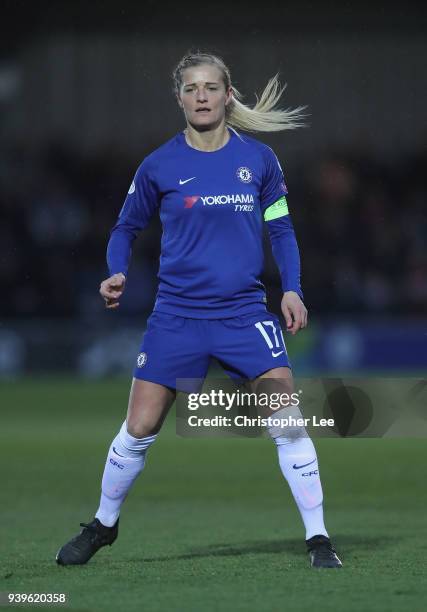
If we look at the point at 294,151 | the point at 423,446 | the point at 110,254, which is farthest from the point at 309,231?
the point at 110,254

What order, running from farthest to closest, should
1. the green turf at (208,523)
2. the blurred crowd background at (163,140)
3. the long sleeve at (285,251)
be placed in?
the blurred crowd background at (163,140) → the long sleeve at (285,251) → the green turf at (208,523)

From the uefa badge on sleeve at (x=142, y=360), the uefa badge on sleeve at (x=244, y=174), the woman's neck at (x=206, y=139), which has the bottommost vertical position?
the uefa badge on sleeve at (x=142, y=360)

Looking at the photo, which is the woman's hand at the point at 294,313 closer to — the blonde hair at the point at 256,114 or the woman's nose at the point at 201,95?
the blonde hair at the point at 256,114

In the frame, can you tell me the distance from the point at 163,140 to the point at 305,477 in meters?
16.2

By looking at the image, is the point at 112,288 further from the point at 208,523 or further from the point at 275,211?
the point at 208,523

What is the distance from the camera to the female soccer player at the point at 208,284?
554 centimetres

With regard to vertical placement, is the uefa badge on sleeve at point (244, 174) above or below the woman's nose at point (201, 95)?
below

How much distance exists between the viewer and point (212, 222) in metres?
5.54

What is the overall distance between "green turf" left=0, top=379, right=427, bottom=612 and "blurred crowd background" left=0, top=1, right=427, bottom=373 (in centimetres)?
495

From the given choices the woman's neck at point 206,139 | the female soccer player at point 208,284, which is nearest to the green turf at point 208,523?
the female soccer player at point 208,284

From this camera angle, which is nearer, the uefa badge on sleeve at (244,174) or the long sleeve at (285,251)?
the uefa badge on sleeve at (244,174)

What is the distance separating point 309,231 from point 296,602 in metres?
15.3

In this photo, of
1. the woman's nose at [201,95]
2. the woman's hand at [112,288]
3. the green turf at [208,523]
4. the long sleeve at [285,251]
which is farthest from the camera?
the long sleeve at [285,251]

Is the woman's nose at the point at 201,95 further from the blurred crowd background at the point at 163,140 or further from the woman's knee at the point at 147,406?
the blurred crowd background at the point at 163,140
